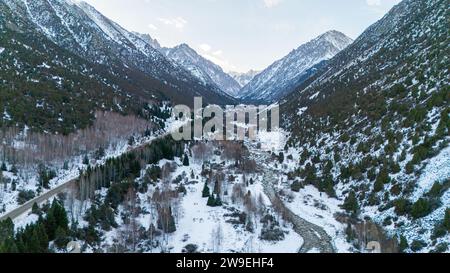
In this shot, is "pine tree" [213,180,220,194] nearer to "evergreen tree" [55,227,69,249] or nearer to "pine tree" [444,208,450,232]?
"evergreen tree" [55,227,69,249]

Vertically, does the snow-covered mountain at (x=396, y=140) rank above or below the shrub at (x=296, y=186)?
above

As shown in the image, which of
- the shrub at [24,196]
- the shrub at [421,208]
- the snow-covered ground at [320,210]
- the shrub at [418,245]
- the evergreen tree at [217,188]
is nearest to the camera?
the shrub at [418,245]

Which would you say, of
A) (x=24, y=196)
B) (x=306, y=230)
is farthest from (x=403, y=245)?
(x=24, y=196)

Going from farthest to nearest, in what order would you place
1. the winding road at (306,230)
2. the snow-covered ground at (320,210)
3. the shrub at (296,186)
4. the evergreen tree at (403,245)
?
the shrub at (296,186) → the snow-covered ground at (320,210) → the winding road at (306,230) → the evergreen tree at (403,245)

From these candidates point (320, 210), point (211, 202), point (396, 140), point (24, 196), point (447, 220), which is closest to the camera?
point (447, 220)

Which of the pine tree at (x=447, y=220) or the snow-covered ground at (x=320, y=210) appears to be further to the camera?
the snow-covered ground at (x=320, y=210)

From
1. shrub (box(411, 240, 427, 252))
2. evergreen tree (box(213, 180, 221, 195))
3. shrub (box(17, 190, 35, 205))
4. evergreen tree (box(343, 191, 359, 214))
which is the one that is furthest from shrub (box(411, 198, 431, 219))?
shrub (box(17, 190, 35, 205))

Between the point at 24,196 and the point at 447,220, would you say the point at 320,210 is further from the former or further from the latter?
the point at 24,196

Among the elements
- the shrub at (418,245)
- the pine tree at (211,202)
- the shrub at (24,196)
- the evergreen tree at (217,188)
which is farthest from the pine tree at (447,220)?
the shrub at (24,196)

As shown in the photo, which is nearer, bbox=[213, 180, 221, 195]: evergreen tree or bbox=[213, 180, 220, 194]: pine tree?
bbox=[213, 180, 221, 195]: evergreen tree

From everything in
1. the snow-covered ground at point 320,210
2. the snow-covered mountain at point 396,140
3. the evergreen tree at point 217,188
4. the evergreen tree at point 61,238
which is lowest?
the evergreen tree at point 61,238

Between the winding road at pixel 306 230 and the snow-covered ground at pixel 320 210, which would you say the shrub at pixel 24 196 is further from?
the snow-covered ground at pixel 320 210
